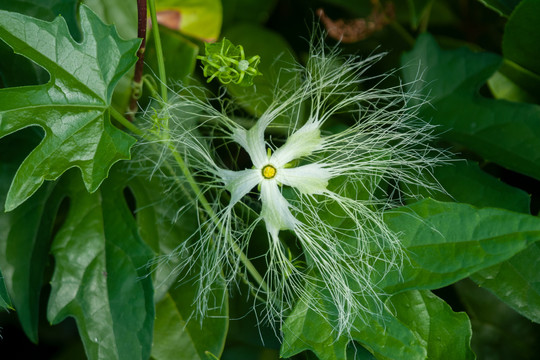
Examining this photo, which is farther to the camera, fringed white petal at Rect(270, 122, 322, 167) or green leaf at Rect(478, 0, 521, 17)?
green leaf at Rect(478, 0, 521, 17)

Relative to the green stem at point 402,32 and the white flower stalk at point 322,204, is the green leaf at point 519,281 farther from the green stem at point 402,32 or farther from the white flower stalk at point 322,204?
the green stem at point 402,32

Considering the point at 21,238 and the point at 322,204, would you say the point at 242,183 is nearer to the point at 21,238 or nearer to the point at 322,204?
the point at 322,204

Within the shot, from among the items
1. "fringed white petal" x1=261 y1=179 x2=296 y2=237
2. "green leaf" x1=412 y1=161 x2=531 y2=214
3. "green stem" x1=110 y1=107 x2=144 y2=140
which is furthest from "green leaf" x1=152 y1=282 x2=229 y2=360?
"green leaf" x1=412 y1=161 x2=531 y2=214

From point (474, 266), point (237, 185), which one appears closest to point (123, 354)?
point (237, 185)

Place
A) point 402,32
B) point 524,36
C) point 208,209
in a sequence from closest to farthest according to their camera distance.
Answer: point 208,209
point 524,36
point 402,32

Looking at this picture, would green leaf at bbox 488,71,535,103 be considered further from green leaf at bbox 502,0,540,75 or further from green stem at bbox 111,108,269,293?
green stem at bbox 111,108,269,293

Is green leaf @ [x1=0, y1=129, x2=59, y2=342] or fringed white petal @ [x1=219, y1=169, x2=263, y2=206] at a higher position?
fringed white petal @ [x1=219, y1=169, x2=263, y2=206]

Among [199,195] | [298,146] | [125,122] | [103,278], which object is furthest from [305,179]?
[103,278]

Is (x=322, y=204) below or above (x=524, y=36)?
below
